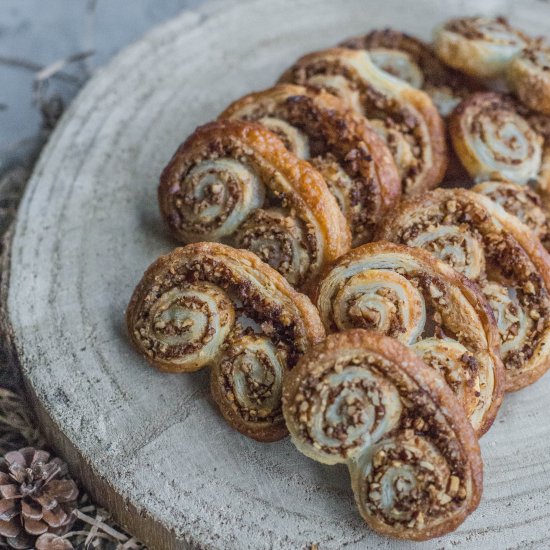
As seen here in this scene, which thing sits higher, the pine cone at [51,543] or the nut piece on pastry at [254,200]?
the nut piece on pastry at [254,200]

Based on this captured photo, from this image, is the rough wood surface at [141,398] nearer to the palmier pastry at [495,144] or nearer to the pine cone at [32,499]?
the pine cone at [32,499]

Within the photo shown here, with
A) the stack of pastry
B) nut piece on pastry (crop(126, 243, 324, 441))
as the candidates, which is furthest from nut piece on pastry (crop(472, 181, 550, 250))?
nut piece on pastry (crop(126, 243, 324, 441))

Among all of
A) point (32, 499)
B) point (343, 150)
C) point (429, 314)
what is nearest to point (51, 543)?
point (32, 499)

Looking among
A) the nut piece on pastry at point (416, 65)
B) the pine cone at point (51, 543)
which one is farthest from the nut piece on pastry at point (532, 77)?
the pine cone at point (51, 543)

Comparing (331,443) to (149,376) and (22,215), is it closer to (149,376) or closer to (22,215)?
(149,376)

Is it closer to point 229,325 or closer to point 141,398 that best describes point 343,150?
point 229,325

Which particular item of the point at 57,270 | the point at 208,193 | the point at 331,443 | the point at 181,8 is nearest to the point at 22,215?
the point at 57,270
